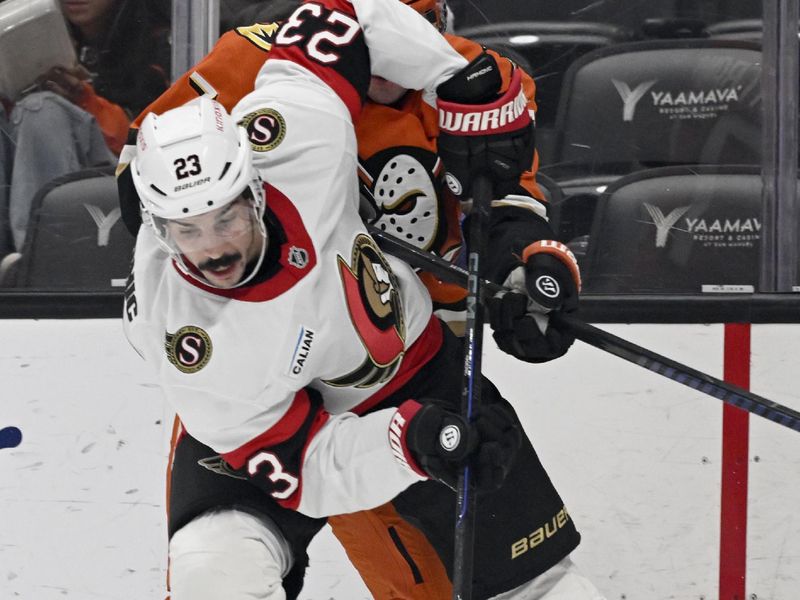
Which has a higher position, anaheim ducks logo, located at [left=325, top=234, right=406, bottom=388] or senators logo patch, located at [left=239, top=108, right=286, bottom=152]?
senators logo patch, located at [left=239, top=108, right=286, bottom=152]

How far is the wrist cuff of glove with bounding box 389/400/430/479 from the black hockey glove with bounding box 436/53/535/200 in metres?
0.44

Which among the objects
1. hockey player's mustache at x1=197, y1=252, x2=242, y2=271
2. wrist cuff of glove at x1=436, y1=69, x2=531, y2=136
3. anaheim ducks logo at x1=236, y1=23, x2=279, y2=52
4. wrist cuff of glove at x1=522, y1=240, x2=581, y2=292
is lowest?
wrist cuff of glove at x1=522, y1=240, x2=581, y2=292

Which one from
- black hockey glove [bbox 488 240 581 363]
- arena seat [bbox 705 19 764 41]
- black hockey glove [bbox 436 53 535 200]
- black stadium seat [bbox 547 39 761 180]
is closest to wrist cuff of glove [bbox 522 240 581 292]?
black hockey glove [bbox 488 240 581 363]

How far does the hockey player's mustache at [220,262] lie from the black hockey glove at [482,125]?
1.49ft

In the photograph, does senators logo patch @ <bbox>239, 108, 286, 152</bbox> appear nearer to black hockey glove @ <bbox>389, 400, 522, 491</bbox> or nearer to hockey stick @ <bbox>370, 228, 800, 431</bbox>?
hockey stick @ <bbox>370, 228, 800, 431</bbox>

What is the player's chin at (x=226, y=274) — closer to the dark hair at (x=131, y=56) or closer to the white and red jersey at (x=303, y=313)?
the white and red jersey at (x=303, y=313)

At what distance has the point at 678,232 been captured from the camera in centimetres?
277

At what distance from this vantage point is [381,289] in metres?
2.16

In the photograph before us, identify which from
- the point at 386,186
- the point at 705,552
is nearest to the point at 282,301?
the point at 386,186

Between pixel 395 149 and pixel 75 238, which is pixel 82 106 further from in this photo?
pixel 395 149

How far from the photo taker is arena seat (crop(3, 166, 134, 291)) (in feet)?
9.34

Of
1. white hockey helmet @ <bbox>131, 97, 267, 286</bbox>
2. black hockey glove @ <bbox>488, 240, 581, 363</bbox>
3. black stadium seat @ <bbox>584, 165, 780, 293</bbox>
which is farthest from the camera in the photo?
black stadium seat @ <bbox>584, 165, 780, 293</bbox>

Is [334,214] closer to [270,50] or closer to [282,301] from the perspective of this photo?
[282,301]

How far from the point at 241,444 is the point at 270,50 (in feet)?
2.20
